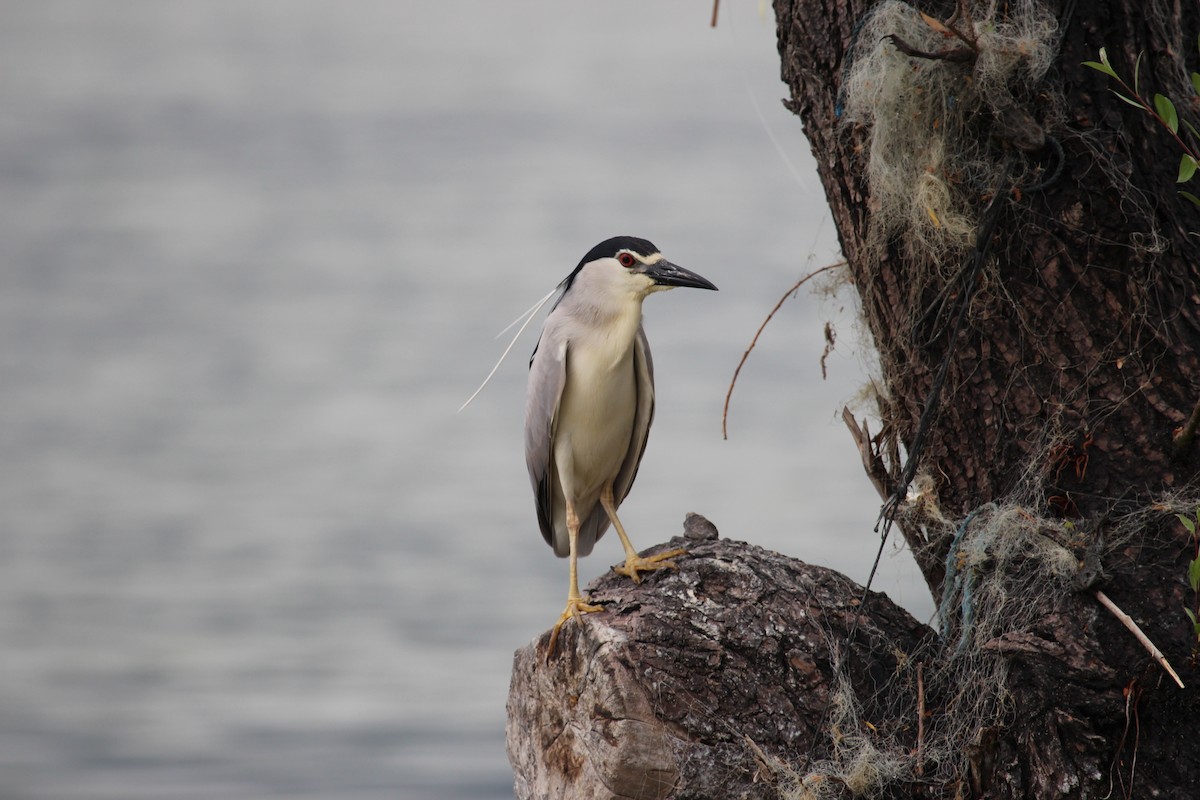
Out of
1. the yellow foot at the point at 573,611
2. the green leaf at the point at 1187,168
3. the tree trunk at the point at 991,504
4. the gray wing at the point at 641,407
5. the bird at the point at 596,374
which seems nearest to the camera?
the green leaf at the point at 1187,168

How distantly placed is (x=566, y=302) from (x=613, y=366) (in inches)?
10.2

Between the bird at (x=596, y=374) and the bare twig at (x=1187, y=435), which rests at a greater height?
the bird at (x=596, y=374)

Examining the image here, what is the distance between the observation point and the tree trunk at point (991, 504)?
222 cm

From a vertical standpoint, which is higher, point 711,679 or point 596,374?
point 596,374

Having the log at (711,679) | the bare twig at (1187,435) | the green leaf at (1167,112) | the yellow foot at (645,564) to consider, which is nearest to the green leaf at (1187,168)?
the green leaf at (1167,112)

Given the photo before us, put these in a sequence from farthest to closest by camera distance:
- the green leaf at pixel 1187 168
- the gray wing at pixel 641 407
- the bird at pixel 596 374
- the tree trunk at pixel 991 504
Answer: the gray wing at pixel 641 407, the bird at pixel 596 374, the tree trunk at pixel 991 504, the green leaf at pixel 1187 168

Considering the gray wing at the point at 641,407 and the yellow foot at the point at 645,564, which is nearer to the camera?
the yellow foot at the point at 645,564

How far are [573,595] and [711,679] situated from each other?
74 centimetres

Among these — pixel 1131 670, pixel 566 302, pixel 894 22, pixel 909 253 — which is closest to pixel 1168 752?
pixel 1131 670

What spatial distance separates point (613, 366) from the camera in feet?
11.3

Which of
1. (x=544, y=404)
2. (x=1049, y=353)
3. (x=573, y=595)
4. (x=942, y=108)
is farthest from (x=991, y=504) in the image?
(x=544, y=404)

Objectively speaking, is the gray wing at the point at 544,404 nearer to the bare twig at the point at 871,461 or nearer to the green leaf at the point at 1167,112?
the bare twig at the point at 871,461

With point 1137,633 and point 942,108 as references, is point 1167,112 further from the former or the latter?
point 1137,633

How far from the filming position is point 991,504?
2436mm
